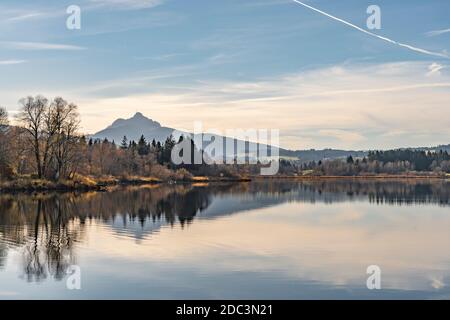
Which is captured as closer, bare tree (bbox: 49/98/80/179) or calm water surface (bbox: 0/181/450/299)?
calm water surface (bbox: 0/181/450/299)

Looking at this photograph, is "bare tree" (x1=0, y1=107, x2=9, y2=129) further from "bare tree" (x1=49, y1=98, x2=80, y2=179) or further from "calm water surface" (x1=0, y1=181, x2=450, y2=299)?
"calm water surface" (x1=0, y1=181, x2=450, y2=299)

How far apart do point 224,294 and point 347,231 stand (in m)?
19.3

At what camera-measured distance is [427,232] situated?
117 feet

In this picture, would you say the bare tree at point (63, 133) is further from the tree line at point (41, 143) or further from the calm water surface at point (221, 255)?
the calm water surface at point (221, 255)

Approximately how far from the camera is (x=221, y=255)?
26.1m

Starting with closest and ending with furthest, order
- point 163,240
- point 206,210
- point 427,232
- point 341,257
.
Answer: point 341,257 < point 163,240 < point 427,232 < point 206,210

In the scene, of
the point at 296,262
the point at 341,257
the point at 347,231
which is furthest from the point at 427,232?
the point at 296,262

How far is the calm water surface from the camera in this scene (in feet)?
63.1

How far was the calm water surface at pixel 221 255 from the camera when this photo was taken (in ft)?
63.1

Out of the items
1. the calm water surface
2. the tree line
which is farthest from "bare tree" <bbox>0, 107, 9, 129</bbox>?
the calm water surface
